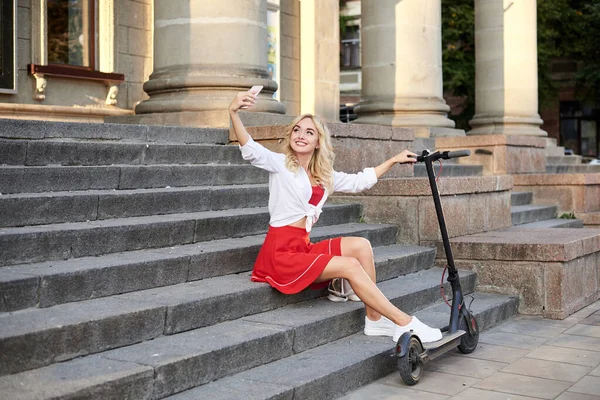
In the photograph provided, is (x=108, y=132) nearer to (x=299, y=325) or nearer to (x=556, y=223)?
(x=299, y=325)

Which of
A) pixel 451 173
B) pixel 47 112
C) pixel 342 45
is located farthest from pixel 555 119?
pixel 47 112

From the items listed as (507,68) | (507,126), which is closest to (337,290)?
(507,126)

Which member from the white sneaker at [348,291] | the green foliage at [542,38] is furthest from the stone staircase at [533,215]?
the green foliage at [542,38]

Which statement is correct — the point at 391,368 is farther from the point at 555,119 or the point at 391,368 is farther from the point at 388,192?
the point at 555,119

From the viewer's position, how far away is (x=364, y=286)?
586 cm

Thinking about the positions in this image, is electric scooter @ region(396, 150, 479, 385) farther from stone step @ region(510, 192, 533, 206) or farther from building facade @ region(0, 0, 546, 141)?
stone step @ region(510, 192, 533, 206)

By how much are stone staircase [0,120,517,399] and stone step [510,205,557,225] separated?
11.1 ft

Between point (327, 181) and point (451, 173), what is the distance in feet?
21.8

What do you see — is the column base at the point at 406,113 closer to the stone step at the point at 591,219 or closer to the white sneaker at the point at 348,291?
the stone step at the point at 591,219

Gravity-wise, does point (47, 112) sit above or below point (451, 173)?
above

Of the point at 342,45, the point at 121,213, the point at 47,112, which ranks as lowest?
the point at 121,213

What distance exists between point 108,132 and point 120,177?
0.99 metres

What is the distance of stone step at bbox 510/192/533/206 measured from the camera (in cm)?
1284

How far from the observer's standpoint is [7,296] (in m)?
4.83
